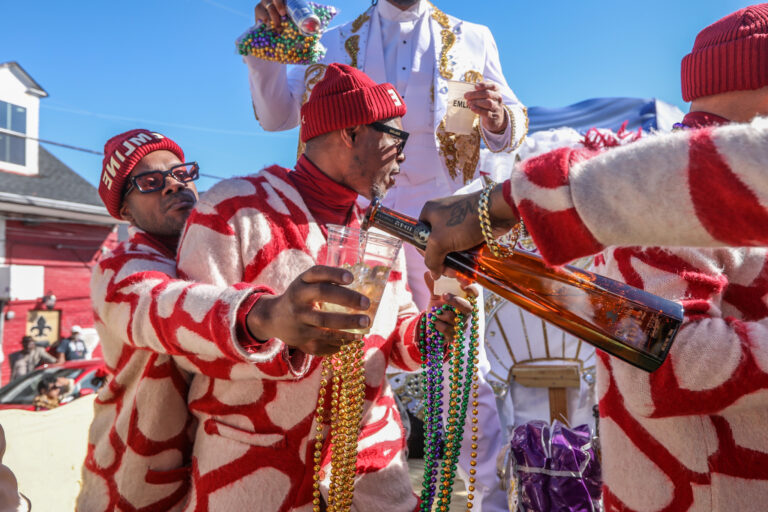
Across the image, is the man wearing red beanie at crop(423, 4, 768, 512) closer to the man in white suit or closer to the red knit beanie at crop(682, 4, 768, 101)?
the red knit beanie at crop(682, 4, 768, 101)

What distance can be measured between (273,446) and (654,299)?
1160 mm

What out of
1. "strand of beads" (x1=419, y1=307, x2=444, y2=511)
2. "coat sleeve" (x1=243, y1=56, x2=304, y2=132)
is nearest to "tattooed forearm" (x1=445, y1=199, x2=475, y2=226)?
"strand of beads" (x1=419, y1=307, x2=444, y2=511)

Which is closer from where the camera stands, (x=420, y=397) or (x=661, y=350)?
(x=661, y=350)

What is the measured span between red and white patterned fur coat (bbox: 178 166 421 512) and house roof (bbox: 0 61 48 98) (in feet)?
60.3

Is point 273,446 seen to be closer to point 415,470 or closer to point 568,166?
point 568,166

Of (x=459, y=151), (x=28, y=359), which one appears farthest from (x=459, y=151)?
(x=28, y=359)

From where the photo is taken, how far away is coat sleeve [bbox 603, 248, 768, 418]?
1.31m

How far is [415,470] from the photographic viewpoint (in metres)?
4.55

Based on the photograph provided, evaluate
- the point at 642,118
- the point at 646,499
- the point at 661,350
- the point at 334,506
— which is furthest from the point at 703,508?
the point at 642,118

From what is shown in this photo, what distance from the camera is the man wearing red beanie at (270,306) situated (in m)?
1.76

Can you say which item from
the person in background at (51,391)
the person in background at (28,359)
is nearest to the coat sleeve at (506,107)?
the person in background at (51,391)

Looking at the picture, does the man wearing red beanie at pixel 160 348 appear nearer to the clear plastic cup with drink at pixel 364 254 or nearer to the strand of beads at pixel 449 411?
the clear plastic cup with drink at pixel 364 254

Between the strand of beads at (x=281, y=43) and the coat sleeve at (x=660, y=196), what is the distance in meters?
1.92

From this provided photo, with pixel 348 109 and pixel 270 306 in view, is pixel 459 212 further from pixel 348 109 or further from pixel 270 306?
pixel 348 109
